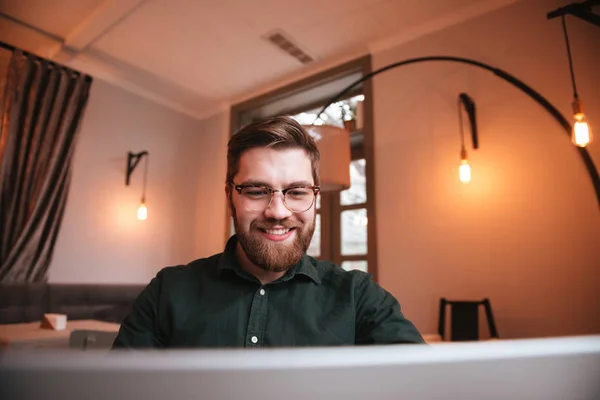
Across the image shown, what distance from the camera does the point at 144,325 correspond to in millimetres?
939

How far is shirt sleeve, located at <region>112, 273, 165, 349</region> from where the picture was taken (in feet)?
2.96

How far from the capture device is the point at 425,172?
2.66 m

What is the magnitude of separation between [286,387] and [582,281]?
2.37 metres

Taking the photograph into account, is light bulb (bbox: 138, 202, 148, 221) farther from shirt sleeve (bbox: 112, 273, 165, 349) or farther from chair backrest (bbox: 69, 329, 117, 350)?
shirt sleeve (bbox: 112, 273, 165, 349)

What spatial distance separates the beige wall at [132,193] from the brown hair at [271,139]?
260 cm

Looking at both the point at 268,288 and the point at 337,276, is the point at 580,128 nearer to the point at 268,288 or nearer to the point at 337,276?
the point at 337,276

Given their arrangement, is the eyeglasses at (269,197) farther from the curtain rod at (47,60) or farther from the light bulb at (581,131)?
the curtain rod at (47,60)

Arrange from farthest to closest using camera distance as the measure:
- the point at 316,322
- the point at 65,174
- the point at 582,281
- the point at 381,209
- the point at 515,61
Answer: the point at 65,174 < the point at 381,209 < the point at 515,61 < the point at 582,281 < the point at 316,322

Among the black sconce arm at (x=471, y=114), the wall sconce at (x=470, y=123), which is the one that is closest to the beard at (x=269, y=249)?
the wall sconce at (x=470, y=123)

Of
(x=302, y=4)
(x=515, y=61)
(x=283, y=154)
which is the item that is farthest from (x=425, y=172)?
(x=283, y=154)

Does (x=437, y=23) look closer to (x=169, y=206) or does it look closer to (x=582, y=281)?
(x=582, y=281)

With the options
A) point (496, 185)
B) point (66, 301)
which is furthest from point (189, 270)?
point (66, 301)

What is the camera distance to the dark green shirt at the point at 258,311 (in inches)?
35.5

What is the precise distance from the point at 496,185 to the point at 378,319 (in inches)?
68.6
